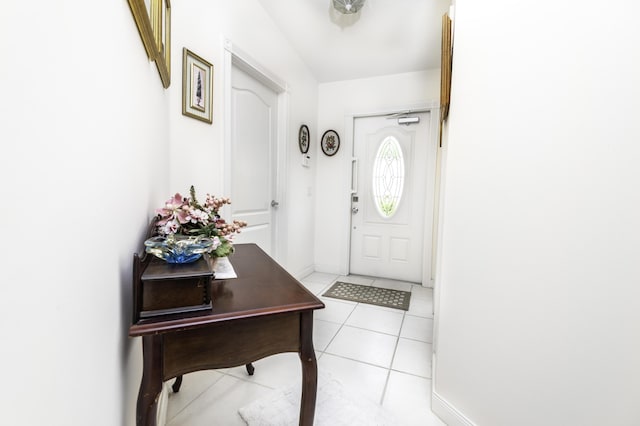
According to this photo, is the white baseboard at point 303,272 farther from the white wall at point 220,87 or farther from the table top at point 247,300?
the table top at point 247,300

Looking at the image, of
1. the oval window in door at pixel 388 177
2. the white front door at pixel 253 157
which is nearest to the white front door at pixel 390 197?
the oval window in door at pixel 388 177

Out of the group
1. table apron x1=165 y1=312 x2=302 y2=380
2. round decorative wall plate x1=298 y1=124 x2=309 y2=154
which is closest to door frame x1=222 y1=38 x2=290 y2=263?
round decorative wall plate x1=298 y1=124 x2=309 y2=154

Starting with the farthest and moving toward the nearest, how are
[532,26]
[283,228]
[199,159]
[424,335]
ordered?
1. [283,228]
2. [424,335]
3. [199,159]
4. [532,26]

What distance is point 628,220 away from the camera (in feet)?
2.38

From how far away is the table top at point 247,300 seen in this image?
2.16ft

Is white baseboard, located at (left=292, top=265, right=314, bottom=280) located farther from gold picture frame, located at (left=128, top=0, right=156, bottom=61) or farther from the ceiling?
gold picture frame, located at (left=128, top=0, right=156, bottom=61)

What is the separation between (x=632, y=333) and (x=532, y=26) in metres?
0.97

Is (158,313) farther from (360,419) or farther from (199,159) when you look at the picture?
(199,159)

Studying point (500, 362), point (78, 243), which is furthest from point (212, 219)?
point (500, 362)

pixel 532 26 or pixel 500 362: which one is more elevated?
pixel 532 26

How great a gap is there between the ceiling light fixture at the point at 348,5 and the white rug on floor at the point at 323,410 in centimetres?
265

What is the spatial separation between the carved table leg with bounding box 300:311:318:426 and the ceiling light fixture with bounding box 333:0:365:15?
2.31 m

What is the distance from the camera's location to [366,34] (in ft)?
8.55

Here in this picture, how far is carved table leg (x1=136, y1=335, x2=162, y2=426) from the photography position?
67 cm
